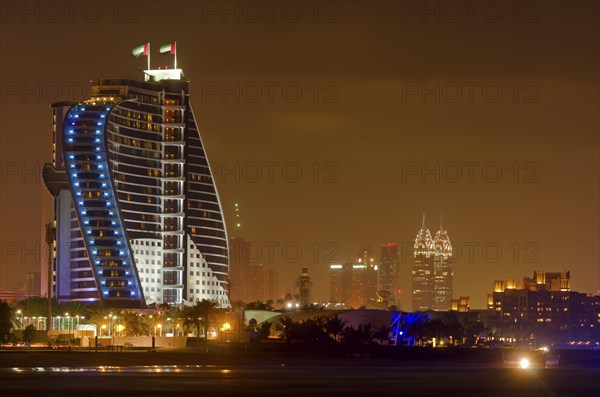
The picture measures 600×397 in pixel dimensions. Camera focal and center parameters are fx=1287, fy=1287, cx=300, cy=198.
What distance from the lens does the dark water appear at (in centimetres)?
7825

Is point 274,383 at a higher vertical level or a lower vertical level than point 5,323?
lower

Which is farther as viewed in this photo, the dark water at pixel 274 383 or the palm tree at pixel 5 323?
the palm tree at pixel 5 323

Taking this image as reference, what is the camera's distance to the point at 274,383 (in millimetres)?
89750

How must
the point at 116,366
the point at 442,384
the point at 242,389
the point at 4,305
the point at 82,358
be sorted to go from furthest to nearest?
the point at 4,305 → the point at 82,358 → the point at 116,366 → the point at 442,384 → the point at 242,389

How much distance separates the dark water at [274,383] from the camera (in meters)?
78.2

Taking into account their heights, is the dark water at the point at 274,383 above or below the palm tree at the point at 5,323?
below

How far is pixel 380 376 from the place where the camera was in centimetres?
10531

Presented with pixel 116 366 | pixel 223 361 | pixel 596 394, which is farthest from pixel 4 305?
pixel 596 394

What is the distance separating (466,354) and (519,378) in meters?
94.3

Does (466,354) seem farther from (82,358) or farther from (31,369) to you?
(31,369)

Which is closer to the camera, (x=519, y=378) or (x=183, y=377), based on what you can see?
(x=183, y=377)

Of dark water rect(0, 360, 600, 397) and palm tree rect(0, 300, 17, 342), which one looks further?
palm tree rect(0, 300, 17, 342)

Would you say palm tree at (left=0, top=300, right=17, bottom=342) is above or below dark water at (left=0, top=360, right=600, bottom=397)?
above

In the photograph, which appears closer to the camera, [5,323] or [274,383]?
[274,383]
